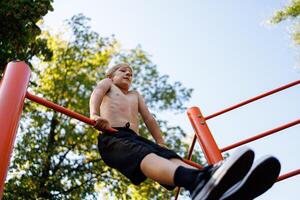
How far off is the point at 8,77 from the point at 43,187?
691 cm

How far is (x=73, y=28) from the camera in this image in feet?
38.9

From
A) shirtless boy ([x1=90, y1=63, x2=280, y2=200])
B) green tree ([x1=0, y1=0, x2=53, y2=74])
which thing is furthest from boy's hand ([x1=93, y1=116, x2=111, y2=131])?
green tree ([x1=0, y1=0, x2=53, y2=74])

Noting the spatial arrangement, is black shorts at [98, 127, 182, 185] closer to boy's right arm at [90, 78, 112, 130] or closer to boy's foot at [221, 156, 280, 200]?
boy's right arm at [90, 78, 112, 130]

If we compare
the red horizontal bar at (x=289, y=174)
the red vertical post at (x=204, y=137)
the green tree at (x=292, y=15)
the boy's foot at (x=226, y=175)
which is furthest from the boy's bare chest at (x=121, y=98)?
the green tree at (x=292, y=15)

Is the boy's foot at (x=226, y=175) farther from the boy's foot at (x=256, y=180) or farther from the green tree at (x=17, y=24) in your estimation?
the green tree at (x=17, y=24)

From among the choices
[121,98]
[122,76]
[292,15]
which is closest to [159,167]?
Result: [121,98]

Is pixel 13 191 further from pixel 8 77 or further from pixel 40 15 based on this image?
pixel 8 77

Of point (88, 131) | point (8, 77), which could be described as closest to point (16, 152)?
point (88, 131)

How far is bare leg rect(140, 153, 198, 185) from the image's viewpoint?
175 centimetres

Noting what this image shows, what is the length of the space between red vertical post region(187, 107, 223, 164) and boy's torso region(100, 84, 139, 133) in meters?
0.57

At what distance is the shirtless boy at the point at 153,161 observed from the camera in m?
1.55

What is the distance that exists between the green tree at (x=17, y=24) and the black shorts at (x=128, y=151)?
419cm

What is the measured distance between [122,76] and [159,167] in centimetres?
130

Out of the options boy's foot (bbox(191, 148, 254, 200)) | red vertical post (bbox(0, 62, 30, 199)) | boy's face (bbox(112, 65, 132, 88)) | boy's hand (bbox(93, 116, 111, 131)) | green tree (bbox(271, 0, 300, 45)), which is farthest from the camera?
green tree (bbox(271, 0, 300, 45))
